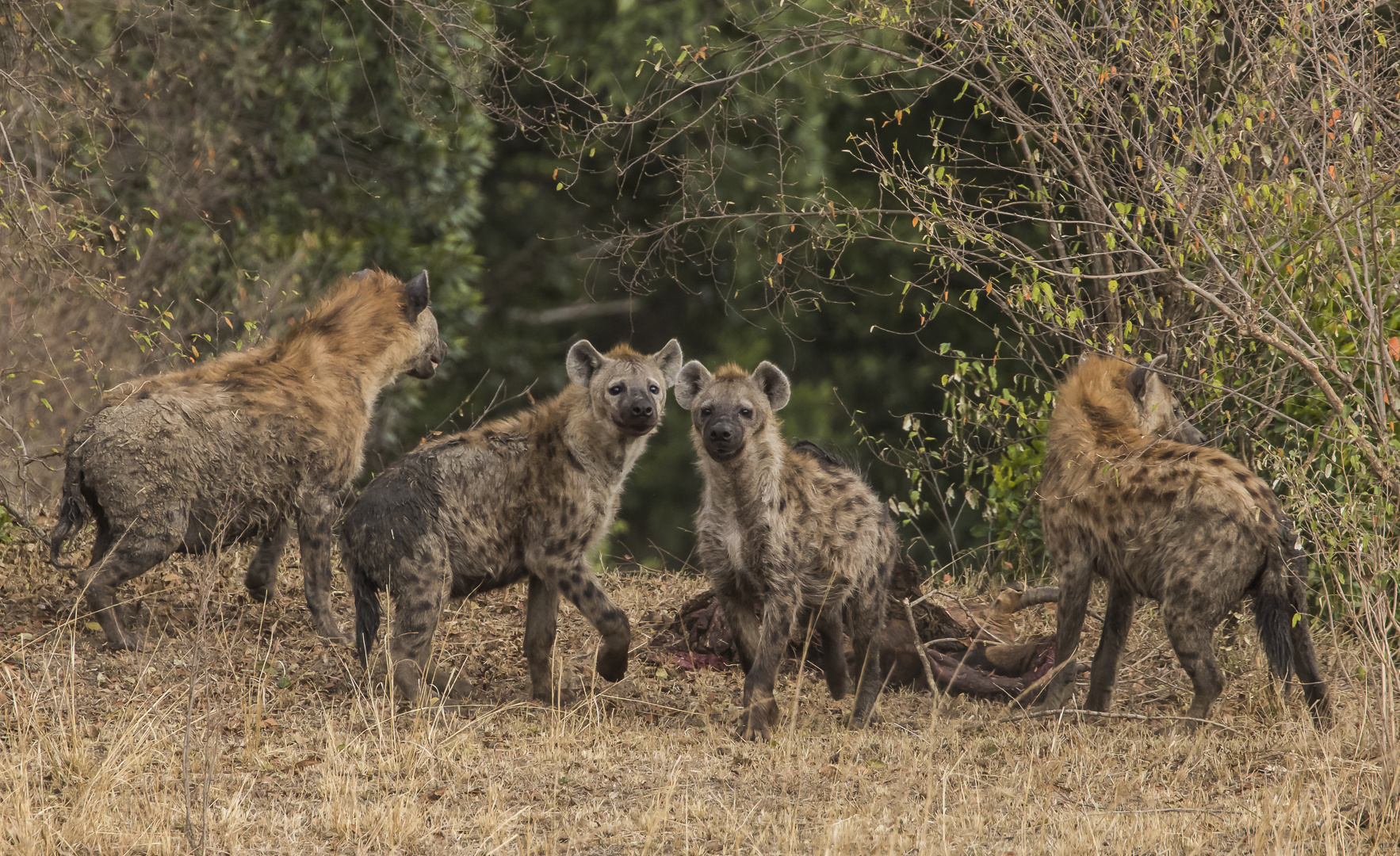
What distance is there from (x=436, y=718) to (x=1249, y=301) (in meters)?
2.79

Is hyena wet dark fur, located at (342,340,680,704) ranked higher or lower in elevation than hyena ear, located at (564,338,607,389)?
lower

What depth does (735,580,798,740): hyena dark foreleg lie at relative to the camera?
504cm

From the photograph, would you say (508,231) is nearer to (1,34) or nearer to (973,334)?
(973,334)

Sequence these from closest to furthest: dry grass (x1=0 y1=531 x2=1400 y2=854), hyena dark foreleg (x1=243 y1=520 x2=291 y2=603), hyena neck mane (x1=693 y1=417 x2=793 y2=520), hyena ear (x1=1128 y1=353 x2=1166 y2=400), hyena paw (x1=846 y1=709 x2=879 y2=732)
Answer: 1. dry grass (x1=0 y1=531 x2=1400 y2=854)
2. hyena paw (x1=846 y1=709 x2=879 y2=732)
3. hyena neck mane (x1=693 y1=417 x2=793 y2=520)
4. hyena ear (x1=1128 y1=353 x2=1166 y2=400)
5. hyena dark foreleg (x1=243 y1=520 x2=291 y2=603)

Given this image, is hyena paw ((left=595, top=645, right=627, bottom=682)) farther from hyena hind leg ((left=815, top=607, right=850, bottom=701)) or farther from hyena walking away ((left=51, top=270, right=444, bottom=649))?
hyena walking away ((left=51, top=270, right=444, bottom=649))

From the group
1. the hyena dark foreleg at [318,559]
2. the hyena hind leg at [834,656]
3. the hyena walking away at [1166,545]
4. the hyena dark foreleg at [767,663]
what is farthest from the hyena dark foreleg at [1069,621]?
the hyena dark foreleg at [318,559]

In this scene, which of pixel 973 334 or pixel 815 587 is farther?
pixel 973 334

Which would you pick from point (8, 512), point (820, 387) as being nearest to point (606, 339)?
point (820, 387)

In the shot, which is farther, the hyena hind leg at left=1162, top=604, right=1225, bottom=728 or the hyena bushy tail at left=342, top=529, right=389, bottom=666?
the hyena bushy tail at left=342, top=529, right=389, bottom=666

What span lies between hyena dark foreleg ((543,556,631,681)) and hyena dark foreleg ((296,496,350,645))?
1.09 metres

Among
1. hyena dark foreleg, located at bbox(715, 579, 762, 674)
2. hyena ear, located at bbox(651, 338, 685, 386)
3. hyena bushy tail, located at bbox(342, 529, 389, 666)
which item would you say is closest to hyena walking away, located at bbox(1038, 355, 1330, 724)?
hyena dark foreleg, located at bbox(715, 579, 762, 674)

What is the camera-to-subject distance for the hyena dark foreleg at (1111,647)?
17.8 feet

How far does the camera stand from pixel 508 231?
554 inches

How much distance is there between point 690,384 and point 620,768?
1639 millimetres
